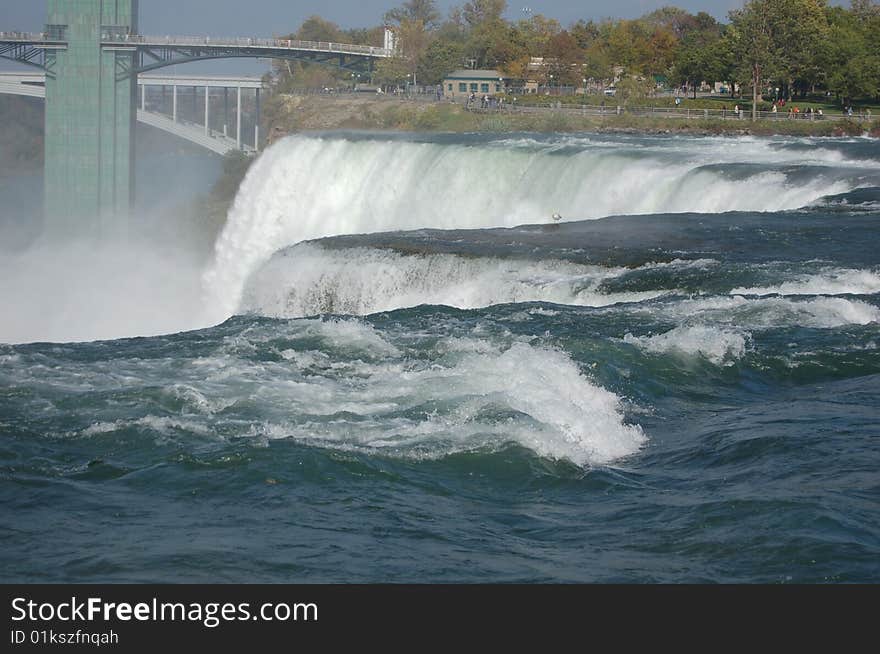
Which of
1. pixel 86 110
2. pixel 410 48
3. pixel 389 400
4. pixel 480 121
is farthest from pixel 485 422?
pixel 410 48

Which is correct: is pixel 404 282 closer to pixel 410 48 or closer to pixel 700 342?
pixel 700 342

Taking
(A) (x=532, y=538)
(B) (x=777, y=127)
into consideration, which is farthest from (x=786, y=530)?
(B) (x=777, y=127)

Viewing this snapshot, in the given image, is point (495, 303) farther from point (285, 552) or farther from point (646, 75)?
point (646, 75)

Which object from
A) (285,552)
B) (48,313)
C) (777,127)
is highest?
(777,127)

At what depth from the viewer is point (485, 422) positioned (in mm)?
11367

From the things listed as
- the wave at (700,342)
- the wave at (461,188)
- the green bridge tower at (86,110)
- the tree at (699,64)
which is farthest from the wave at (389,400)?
the tree at (699,64)

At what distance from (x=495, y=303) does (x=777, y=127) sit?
3372 centimetres

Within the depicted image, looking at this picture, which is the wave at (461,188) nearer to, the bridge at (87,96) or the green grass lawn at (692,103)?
the bridge at (87,96)

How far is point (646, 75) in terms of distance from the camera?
71.9 metres

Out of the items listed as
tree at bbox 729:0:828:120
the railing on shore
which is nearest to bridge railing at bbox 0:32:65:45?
the railing on shore

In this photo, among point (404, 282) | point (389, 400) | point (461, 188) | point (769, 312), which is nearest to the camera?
point (389, 400)

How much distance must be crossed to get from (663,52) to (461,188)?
44.3 m

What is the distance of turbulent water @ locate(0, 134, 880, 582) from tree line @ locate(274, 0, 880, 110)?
126ft

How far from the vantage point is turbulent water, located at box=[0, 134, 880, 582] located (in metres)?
8.67
